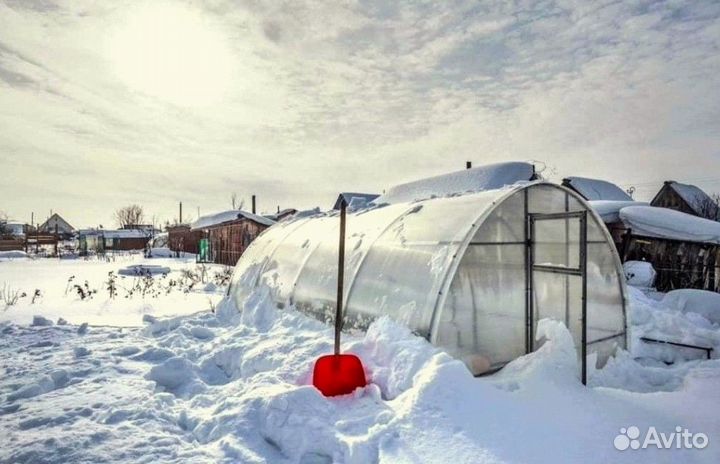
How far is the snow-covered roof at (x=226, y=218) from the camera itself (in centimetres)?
2333

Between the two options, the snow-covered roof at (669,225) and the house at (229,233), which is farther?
the house at (229,233)

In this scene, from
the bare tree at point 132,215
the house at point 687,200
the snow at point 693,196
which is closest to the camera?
the house at point 687,200

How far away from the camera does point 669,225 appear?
41.9 ft

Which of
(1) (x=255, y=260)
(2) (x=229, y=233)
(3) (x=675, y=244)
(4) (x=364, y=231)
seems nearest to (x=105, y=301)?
(1) (x=255, y=260)

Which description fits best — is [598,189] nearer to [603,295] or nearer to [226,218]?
[226,218]

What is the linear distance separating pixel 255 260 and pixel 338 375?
6.23 metres

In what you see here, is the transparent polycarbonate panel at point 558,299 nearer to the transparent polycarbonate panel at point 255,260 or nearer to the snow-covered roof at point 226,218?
the transparent polycarbonate panel at point 255,260

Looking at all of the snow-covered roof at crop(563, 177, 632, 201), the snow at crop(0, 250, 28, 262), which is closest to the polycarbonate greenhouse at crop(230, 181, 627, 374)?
the snow-covered roof at crop(563, 177, 632, 201)

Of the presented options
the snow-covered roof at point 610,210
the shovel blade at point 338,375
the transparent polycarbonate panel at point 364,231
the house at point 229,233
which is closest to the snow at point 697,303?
the snow-covered roof at point 610,210

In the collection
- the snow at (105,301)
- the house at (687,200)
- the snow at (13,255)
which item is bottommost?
the snow at (105,301)

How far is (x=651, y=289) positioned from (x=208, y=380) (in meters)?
13.9

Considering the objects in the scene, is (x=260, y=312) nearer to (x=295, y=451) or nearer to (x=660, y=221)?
(x=295, y=451)

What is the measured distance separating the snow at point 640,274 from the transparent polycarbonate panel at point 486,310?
404 inches

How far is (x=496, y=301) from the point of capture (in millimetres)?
5215
